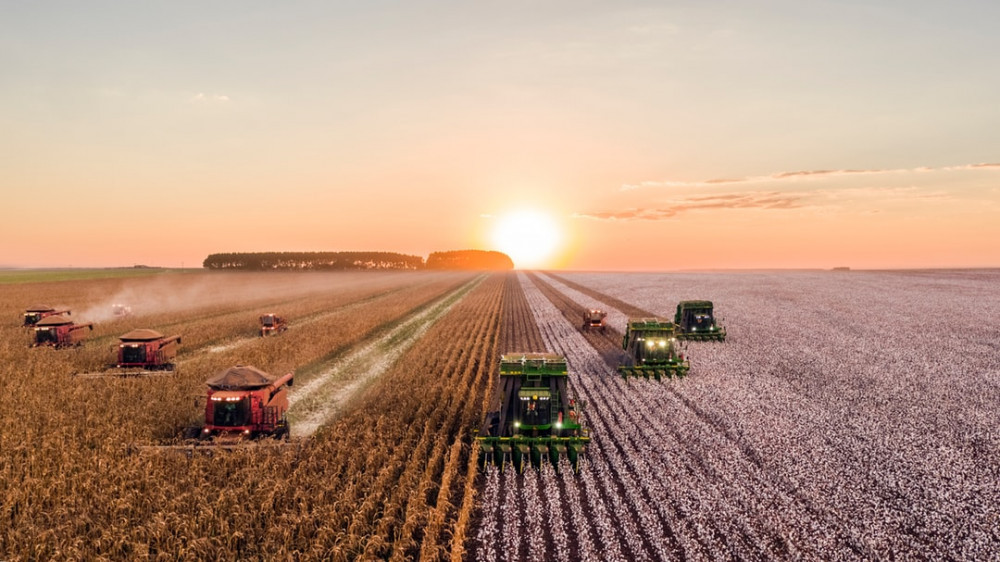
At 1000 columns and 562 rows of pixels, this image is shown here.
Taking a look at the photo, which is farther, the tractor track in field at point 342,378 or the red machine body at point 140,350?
the red machine body at point 140,350

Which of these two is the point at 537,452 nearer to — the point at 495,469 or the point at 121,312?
the point at 495,469

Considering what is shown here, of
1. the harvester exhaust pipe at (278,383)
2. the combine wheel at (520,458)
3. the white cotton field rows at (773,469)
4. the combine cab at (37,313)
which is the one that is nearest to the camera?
the white cotton field rows at (773,469)

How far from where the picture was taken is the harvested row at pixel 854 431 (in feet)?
38.2

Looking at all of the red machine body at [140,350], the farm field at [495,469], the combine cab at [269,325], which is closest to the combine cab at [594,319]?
the farm field at [495,469]

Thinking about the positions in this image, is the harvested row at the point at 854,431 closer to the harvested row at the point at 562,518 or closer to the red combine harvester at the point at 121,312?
the harvested row at the point at 562,518

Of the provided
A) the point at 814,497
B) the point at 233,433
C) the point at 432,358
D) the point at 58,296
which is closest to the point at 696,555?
the point at 814,497

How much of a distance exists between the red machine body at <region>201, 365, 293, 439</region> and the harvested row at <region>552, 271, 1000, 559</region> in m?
13.3

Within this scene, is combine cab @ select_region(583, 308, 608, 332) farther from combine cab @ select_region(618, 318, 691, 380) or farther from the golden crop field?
the golden crop field

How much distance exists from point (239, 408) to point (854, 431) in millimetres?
21355

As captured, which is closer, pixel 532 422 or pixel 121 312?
pixel 532 422

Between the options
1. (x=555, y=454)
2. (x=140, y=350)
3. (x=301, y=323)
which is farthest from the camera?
(x=301, y=323)

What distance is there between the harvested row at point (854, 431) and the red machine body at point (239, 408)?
1332 cm

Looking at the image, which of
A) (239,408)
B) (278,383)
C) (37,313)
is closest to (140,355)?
(278,383)

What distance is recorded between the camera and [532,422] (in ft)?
48.3
